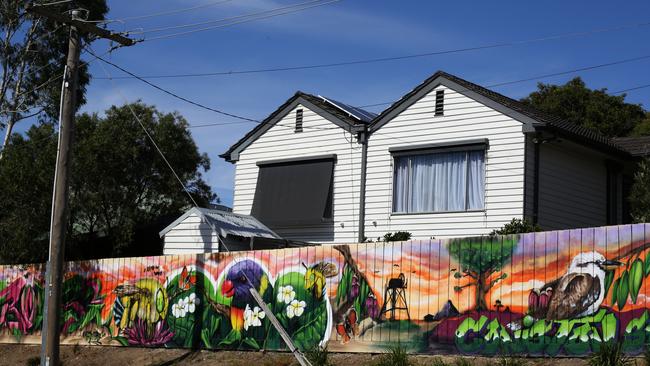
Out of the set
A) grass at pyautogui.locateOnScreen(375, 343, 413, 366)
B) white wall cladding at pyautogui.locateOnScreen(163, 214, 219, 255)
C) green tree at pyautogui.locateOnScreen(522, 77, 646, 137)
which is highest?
green tree at pyautogui.locateOnScreen(522, 77, 646, 137)

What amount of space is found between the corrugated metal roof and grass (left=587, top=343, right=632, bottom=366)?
37.4ft

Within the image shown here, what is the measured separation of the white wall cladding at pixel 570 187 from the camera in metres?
20.8

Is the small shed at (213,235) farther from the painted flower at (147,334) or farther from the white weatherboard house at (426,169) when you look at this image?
the painted flower at (147,334)

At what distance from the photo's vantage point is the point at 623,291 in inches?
474

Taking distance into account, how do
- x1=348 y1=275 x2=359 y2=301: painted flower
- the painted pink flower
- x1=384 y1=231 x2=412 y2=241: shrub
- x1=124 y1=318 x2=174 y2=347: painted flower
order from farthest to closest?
the painted pink flower < x1=384 y1=231 x2=412 y2=241: shrub < x1=124 y1=318 x2=174 y2=347: painted flower < x1=348 y1=275 x2=359 y2=301: painted flower

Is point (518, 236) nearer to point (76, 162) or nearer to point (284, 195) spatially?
point (284, 195)

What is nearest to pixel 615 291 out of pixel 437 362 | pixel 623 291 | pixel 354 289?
pixel 623 291

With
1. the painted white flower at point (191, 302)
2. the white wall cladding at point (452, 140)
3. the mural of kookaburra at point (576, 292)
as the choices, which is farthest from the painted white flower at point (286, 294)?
the white wall cladding at point (452, 140)

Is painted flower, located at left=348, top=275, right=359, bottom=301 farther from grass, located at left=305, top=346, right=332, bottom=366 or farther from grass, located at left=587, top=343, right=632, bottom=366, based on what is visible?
grass, located at left=587, top=343, right=632, bottom=366

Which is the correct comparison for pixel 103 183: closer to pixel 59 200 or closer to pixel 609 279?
pixel 59 200

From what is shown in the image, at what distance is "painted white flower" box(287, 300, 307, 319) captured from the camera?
16359 mm

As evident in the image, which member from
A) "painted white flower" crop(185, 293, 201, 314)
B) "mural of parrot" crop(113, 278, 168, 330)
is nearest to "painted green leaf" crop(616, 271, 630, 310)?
"painted white flower" crop(185, 293, 201, 314)

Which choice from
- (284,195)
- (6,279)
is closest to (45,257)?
(6,279)

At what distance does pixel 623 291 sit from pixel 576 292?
756 mm
